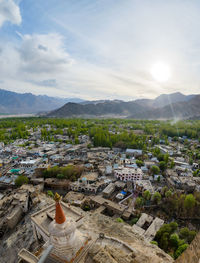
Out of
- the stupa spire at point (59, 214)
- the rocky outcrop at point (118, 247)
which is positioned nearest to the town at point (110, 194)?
the rocky outcrop at point (118, 247)

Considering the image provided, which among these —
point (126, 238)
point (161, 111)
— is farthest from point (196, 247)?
point (161, 111)

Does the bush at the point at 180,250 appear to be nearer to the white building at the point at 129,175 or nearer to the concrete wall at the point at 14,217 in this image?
the white building at the point at 129,175

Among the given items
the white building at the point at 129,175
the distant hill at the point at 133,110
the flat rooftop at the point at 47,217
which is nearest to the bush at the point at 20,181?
the flat rooftop at the point at 47,217

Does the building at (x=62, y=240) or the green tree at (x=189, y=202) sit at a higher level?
the building at (x=62, y=240)

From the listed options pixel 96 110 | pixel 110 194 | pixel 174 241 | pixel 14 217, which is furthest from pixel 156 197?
pixel 96 110

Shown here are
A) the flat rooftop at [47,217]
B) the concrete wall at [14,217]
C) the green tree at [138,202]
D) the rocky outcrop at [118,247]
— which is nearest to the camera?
the rocky outcrop at [118,247]

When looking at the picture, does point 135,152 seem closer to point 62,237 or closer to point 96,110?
point 62,237

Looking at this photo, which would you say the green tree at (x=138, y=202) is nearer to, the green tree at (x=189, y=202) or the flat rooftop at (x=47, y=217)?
the green tree at (x=189, y=202)

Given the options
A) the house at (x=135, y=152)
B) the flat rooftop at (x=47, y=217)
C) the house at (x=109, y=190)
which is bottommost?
the house at (x=109, y=190)

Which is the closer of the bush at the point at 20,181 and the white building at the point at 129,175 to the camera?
the bush at the point at 20,181

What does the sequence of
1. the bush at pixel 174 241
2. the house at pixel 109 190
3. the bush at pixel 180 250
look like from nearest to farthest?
the bush at pixel 180 250 → the bush at pixel 174 241 → the house at pixel 109 190
